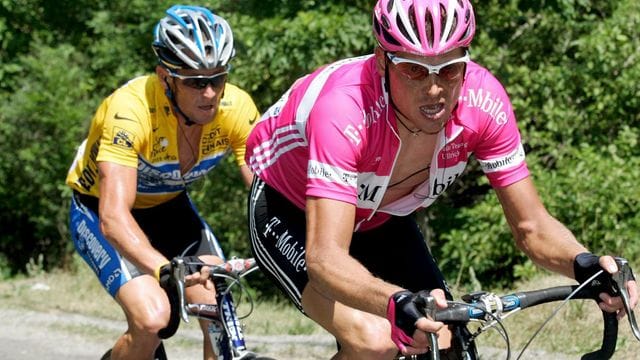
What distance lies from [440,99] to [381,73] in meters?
0.27

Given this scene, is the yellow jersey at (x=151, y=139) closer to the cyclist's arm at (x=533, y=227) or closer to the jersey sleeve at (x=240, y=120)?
the jersey sleeve at (x=240, y=120)

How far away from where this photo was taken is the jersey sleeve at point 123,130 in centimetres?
563

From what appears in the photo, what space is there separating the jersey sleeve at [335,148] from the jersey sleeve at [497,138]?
1.75ft

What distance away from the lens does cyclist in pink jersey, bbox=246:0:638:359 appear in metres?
3.83

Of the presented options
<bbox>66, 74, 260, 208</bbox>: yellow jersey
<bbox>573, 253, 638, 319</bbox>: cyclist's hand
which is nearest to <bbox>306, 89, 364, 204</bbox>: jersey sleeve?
<bbox>573, 253, 638, 319</bbox>: cyclist's hand

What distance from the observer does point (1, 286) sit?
12805mm

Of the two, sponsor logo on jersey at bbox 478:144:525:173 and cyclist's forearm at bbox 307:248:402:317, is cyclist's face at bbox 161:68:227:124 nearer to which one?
sponsor logo on jersey at bbox 478:144:525:173

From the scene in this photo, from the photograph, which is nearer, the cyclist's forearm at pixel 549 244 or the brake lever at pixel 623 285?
the brake lever at pixel 623 285

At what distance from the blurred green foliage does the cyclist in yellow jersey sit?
3.68 m

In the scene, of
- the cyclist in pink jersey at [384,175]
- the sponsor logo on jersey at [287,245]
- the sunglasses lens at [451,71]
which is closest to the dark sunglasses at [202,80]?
the cyclist in pink jersey at [384,175]

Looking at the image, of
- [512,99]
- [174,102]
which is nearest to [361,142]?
[174,102]

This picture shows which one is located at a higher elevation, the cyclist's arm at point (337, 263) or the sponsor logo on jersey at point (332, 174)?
the sponsor logo on jersey at point (332, 174)

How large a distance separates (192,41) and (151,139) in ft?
1.77

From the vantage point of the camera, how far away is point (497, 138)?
14.1 ft
